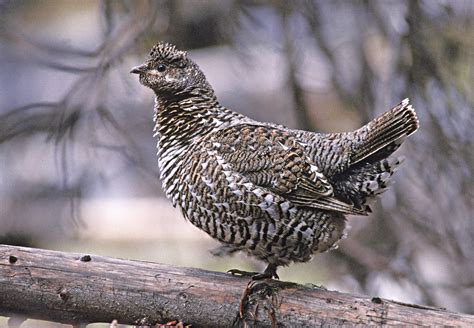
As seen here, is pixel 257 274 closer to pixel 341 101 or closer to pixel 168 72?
pixel 168 72

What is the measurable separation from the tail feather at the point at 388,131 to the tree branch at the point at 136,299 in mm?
881

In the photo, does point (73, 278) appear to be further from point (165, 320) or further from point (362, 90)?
point (362, 90)

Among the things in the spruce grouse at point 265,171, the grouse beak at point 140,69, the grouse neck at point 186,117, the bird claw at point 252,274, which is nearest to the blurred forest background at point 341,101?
Answer: the bird claw at point 252,274

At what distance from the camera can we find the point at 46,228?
1034 cm

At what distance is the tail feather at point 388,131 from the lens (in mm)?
4402

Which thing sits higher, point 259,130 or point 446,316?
point 259,130

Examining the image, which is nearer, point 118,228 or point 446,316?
point 446,316

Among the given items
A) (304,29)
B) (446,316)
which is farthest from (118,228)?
(446,316)

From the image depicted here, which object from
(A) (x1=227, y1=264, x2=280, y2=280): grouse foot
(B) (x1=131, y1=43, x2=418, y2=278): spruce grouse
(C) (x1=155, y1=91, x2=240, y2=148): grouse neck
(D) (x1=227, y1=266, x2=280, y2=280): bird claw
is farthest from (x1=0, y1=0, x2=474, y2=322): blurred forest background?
(C) (x1=155, y1=91, x2=240, y2=148): grouse neck

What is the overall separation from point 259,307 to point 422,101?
2797 mm

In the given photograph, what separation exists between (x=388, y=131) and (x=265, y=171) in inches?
27.8

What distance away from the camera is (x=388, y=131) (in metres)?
4.43

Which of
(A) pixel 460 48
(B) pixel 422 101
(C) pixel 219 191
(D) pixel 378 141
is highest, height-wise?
(A) pixel 460 48

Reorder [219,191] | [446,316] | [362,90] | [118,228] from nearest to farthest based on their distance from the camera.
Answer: [446,316] < [219,191] < [362,90] < [118,228]
